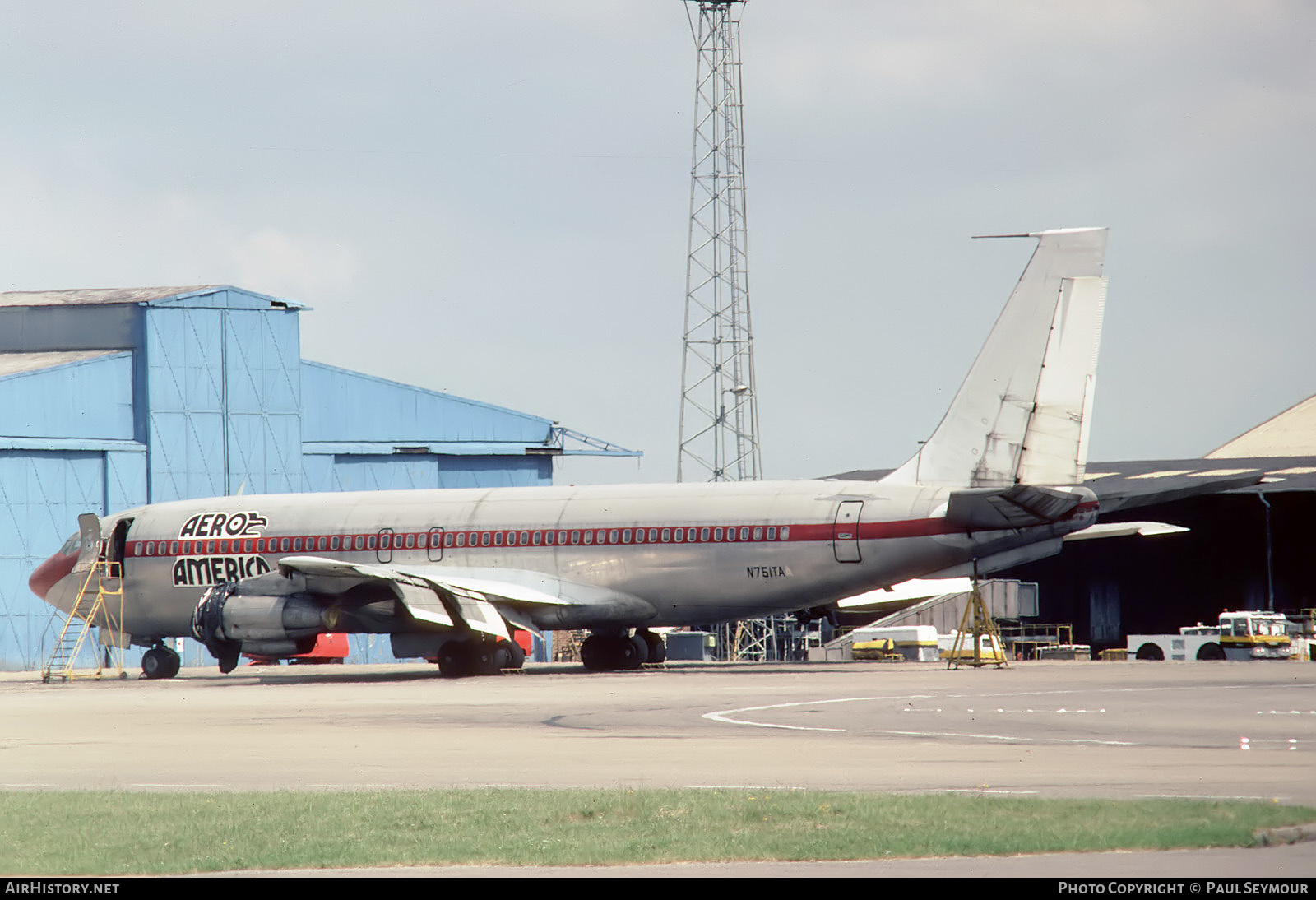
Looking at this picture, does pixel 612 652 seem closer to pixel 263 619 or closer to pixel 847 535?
pixel 847 535

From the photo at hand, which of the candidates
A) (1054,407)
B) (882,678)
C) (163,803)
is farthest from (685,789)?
(1054,407)

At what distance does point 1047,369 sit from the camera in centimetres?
3803

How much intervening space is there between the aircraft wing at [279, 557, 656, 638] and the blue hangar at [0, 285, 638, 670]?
22.6 metres

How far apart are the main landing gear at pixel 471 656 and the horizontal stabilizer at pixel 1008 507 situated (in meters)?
11.5

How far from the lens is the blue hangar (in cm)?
6044

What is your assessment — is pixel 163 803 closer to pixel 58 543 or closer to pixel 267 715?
pixel 267 715

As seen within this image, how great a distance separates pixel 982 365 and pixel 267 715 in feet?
60.3

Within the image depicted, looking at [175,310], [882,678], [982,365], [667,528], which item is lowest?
[882,678]

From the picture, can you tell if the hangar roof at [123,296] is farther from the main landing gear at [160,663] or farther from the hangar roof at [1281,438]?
the hangar roof at [1281,438]

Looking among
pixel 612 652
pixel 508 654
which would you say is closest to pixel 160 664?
pixel 508 654

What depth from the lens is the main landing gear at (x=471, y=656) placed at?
41469 mm

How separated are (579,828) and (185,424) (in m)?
54.6

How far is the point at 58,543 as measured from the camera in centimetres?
6056

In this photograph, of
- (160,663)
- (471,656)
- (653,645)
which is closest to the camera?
(471,656)
